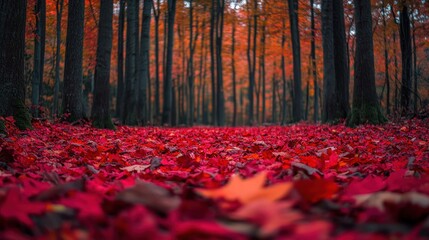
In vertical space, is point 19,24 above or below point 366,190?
above

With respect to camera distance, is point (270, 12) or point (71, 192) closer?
point (71, 192)

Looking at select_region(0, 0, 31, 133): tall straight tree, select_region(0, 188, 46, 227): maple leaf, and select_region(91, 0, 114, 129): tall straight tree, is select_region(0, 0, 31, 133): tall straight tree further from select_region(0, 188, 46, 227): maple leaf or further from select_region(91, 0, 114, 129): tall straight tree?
select_region(0, 188, 46, 227): maple leaf

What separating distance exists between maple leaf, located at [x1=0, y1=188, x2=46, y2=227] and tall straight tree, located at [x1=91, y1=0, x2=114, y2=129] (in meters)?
8.32

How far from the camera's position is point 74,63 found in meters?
8.99

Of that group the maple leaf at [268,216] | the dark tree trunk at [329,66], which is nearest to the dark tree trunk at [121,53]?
the dark tree trunk at [329,66]

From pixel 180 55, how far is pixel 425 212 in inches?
1147

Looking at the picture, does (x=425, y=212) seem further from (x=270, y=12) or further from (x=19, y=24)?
(x=270, y=12)

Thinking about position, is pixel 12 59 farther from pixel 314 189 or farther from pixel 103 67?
pixel 314 189

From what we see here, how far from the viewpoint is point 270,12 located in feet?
70.1

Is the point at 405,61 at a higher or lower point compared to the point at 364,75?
higher

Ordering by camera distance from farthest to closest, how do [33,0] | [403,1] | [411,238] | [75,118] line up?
[33,0] < [403,1] < [75,118] < [411,238]

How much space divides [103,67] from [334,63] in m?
7.48

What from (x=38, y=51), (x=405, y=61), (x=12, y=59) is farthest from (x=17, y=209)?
(x=38, y=51)

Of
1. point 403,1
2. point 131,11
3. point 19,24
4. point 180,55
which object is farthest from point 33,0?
point 180,55
